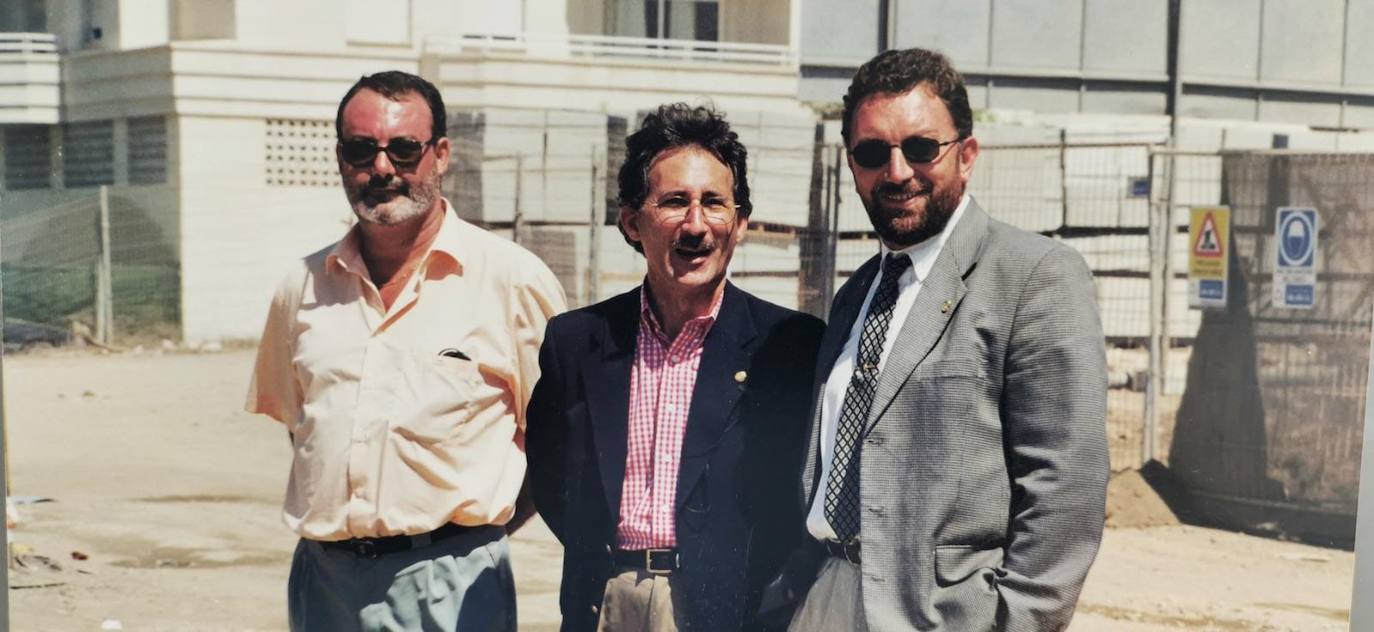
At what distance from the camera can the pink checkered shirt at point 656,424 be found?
2.51m

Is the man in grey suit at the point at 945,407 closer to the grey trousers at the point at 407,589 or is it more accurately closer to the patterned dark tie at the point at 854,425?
the patterned dark tie at the point at 854,425

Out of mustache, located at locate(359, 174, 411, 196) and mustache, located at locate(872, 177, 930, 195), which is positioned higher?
mustache, located at locate(872, 177, 930, 195)

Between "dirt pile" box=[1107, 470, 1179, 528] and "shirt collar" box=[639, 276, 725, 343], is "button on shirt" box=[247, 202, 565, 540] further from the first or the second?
"dirt pile" box=[1107, 470, 1179, 528]

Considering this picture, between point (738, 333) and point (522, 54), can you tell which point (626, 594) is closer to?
point (738, 333)

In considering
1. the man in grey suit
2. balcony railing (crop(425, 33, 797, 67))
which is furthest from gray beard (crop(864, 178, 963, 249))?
balcony railing (crop(425, 33, 797, 67))

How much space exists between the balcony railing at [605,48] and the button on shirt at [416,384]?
2571 mm

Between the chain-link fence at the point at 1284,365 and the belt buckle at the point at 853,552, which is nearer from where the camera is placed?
the belt buckle at the point at 853,552

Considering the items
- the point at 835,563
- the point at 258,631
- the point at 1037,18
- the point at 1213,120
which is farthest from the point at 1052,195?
the point at 835,563

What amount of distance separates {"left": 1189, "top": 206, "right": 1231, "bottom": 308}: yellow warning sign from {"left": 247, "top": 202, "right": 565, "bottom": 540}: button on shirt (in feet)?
14.4

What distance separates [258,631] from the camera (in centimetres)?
502

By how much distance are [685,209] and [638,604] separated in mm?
631

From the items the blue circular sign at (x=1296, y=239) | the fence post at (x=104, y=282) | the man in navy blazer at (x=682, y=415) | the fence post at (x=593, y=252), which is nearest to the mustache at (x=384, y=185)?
the man in navy blazer at (x=682, y=415)

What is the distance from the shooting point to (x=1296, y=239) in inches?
251

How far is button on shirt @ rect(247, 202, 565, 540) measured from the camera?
275 centimetres
